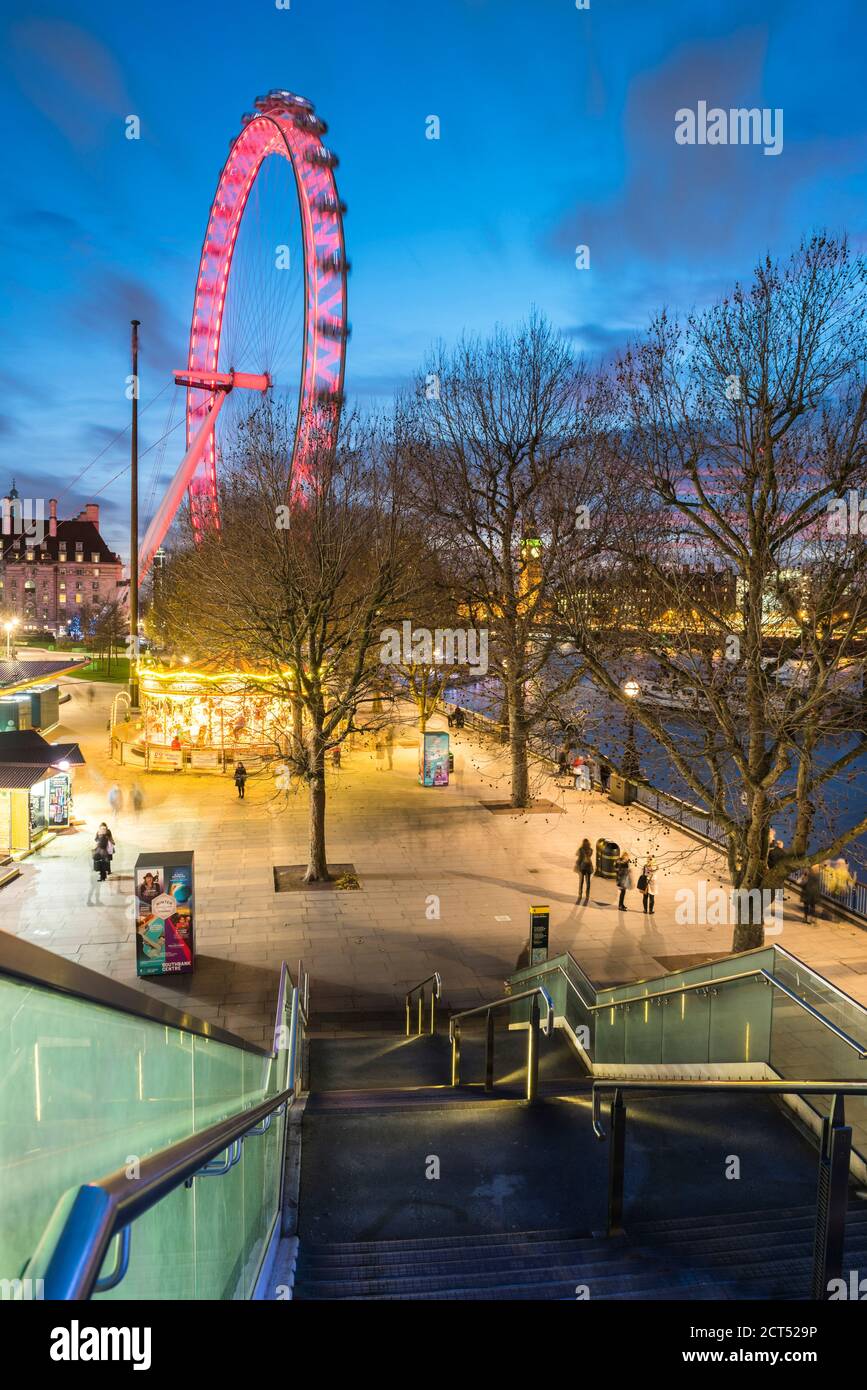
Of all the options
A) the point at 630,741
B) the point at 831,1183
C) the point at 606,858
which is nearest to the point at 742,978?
the point at 831,1183

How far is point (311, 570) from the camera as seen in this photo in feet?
59.7

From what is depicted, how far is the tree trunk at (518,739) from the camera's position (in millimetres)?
19331

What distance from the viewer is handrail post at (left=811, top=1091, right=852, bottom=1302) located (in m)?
4.00

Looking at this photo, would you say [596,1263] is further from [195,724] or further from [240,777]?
[195,724]

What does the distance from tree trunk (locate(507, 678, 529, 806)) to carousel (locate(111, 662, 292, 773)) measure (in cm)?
907

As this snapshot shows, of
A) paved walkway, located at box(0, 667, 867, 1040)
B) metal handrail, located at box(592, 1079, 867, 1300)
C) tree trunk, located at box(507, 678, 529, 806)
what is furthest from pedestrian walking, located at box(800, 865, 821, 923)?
metal handrail, located at box(592, 1079, 867, 1300)

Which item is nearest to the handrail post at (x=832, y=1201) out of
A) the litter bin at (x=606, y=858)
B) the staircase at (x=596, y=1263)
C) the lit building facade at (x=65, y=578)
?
the staircase at (x=596, y=1263)

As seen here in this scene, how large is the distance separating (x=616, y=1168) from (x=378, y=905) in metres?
11.4

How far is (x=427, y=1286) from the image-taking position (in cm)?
437

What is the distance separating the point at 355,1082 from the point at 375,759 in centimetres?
2396

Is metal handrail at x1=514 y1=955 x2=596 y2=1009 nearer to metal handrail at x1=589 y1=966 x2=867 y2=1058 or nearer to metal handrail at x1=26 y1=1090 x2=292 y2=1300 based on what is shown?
metal handrail at x1=589 y1=966 x2=867 y2=1058

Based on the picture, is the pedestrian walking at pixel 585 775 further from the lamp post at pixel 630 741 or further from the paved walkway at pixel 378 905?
the lamp post at pixel 630 741

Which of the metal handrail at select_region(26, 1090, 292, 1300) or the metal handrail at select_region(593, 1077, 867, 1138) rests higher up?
the metal handrail at select_region(26, 1090, 292, 1300)
